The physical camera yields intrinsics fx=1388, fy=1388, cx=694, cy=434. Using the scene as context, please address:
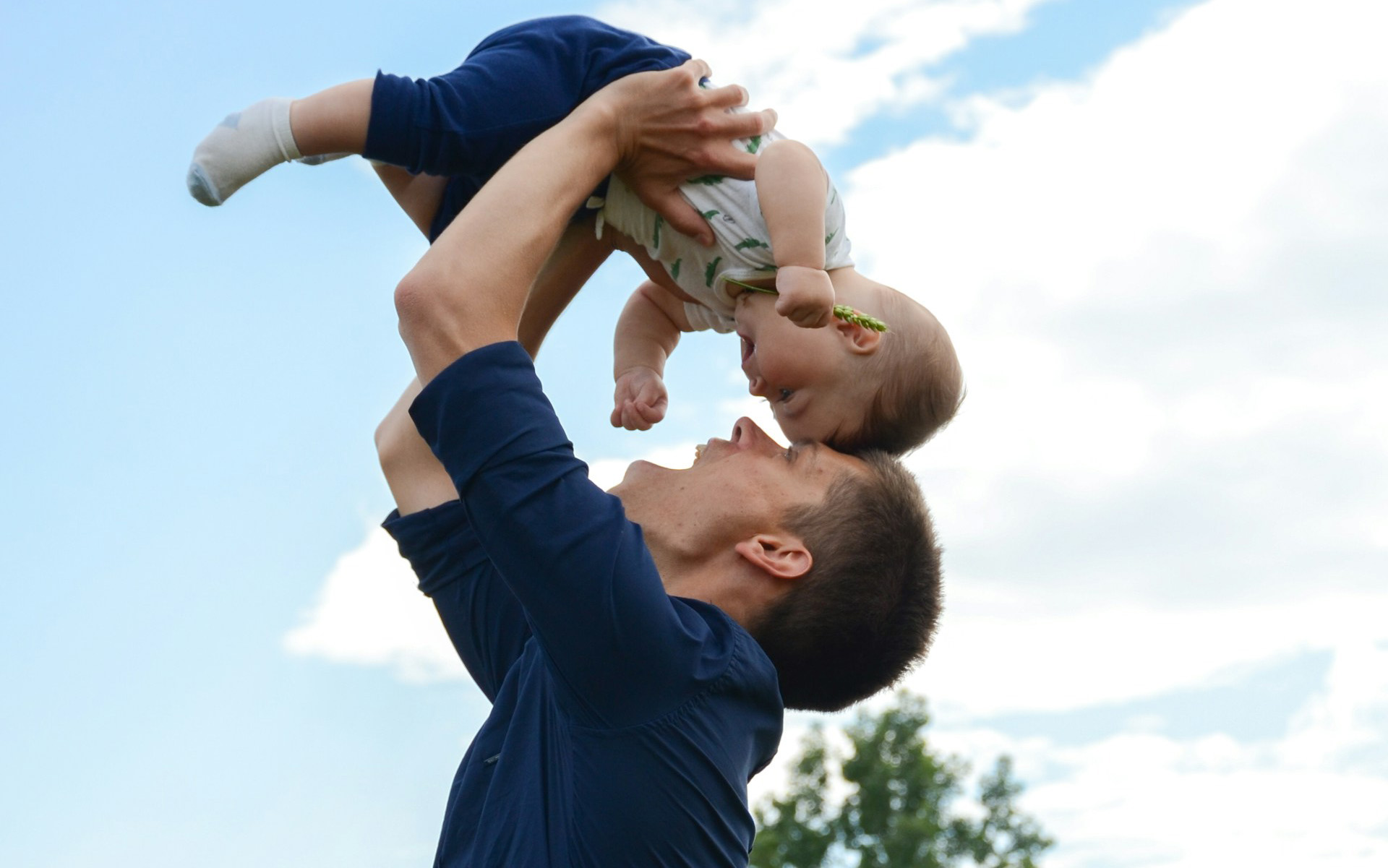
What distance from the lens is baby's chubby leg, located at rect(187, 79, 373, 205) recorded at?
3146mm

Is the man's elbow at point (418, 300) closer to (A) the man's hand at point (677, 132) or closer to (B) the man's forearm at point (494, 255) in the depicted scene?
(B) the man's forearm at point (494, 255)

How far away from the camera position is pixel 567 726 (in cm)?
258

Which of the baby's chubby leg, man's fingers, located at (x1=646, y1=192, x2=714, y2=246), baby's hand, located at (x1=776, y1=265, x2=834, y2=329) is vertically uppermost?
the baby's chubby leg

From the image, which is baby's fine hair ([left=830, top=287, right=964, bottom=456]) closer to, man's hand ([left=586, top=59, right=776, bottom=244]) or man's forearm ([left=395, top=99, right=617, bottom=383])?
man's hand ([left=586, top=59, right=776, bottom=244])

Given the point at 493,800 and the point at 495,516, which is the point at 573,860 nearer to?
the point at 493,800

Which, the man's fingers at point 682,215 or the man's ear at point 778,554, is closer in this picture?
the man's ear at point 778,554

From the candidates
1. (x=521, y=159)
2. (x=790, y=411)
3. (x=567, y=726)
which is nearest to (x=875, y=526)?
(x=790, y=411)

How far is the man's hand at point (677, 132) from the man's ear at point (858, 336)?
1.31 feet

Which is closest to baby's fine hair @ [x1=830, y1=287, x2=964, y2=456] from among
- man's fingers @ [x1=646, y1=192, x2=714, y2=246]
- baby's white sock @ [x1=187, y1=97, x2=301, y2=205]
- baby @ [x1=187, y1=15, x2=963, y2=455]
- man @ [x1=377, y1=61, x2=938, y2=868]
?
baby @ [x1=187, y1=15, x2=963, y2=455]

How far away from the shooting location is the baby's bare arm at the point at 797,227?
308 centimetres

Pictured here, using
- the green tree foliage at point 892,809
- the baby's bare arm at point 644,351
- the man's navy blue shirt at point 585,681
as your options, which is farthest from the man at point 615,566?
the green tree foliage at point 892,809

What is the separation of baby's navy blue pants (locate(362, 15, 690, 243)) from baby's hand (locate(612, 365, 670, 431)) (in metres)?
0.70

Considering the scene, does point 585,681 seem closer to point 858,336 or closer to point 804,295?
point 804,295

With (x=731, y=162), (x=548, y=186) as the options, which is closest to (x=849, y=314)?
(x=731, y=162)
